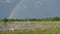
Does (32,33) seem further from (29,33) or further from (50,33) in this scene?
(50,33)

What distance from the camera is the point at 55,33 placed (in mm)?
30281

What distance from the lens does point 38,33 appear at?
29.8 m

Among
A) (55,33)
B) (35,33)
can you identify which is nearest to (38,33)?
(35,33)

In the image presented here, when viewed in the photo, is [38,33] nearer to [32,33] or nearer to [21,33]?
[32,33]

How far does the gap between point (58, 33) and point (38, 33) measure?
321 cm

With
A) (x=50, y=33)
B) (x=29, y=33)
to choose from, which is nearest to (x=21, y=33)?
Answer: (x=29, y=33)

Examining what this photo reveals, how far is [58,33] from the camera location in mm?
30297

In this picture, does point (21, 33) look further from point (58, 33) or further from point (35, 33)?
point (58, 33)

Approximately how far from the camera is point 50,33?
29.7 meters

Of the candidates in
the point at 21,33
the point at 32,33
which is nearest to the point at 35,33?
the point at 32,33

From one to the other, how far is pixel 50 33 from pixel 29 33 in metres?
3.32

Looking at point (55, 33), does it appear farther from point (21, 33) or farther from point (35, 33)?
point (21, 33)

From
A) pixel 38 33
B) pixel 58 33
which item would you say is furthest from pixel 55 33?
pixel 38 33

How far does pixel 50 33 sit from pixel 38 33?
6.07 ft
